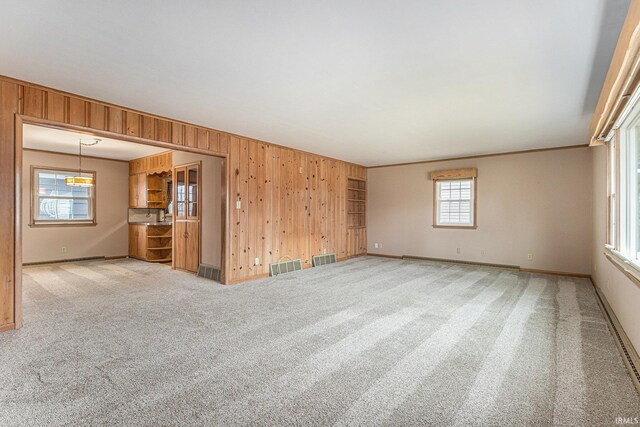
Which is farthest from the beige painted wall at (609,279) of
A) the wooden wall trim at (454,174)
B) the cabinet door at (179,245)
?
the cabinet door at (179,245)

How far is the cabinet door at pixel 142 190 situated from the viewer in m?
7.85

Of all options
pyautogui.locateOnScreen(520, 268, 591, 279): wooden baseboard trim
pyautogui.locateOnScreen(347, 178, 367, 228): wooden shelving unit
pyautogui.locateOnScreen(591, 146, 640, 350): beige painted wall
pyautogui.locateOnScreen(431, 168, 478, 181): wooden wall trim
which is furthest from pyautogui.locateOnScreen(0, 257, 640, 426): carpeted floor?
pyautogui.locateOnScreen(347, 178, 367, 228): wooden shelving unit

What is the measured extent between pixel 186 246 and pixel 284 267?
2.05 meters

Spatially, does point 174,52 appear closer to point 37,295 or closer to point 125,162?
point 37,295

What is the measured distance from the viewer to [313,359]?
2527 mm

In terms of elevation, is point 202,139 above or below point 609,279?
above

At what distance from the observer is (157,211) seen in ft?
27.9

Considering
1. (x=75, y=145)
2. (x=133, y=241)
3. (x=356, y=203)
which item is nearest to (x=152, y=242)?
(x=133, y=241)

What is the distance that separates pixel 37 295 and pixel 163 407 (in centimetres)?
401

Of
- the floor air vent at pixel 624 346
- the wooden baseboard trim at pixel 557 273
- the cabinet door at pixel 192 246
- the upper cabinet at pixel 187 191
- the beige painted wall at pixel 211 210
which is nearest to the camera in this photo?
the floor air vent at pixel 624 346

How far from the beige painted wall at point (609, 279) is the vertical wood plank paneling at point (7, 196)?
5.70m

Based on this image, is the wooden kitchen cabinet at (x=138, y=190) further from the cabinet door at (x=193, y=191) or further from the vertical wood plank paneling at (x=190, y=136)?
the vertical wood plank paneling at (x=190, y=136)

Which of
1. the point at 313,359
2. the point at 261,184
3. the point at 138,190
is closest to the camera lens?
the point at 313,359

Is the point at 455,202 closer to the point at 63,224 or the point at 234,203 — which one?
the point at 234,203
